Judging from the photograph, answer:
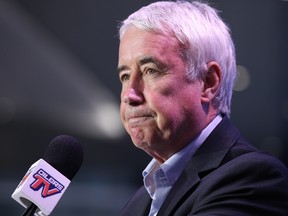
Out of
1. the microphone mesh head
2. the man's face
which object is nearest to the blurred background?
the man's face

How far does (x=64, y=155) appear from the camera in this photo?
1.34 meters

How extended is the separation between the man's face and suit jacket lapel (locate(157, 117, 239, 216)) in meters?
0.07

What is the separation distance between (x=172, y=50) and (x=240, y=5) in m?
1.80

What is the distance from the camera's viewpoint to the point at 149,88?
4.86ft

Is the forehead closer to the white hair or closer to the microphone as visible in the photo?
the white hair

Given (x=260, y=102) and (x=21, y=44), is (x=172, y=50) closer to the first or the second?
(x=260, y=102)

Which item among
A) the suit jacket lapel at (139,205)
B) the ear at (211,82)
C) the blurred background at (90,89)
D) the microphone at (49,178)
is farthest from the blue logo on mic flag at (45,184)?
the blurred background at (90,89)

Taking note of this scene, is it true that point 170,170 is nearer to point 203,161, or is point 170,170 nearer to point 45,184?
point 203,161

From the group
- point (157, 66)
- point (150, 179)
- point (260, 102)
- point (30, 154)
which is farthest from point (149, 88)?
Answer: point (30, 154)

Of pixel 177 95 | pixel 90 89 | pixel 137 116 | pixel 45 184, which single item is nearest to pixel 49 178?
pixel 45 184

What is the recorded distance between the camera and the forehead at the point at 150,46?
1.49 meters

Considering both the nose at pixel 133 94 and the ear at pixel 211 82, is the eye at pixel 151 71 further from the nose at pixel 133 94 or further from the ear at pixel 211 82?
the ear at pixel 211 82

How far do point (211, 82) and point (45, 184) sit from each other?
0.58 meters

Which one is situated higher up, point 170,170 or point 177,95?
point 177,95
